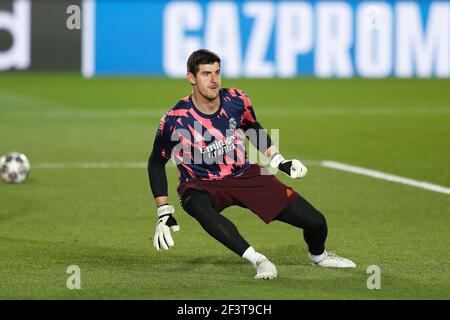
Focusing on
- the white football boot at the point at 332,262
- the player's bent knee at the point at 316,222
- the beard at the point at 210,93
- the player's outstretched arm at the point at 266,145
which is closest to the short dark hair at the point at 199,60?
the beard at the point at 210,93

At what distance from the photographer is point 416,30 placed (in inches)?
1170

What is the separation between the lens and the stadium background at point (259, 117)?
9.06 meters

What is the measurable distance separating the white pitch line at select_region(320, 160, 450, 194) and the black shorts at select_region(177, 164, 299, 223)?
4585mm

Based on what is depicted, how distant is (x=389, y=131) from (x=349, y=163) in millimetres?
3929

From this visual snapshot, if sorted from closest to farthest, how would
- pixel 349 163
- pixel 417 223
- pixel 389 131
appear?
pixel 417 223 < pixel 349 163 < pixel 389 131

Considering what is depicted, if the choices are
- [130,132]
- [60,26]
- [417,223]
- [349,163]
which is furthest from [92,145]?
[60,26]

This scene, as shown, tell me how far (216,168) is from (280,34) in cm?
2098

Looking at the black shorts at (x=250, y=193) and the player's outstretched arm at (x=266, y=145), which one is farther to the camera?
the player's outstretched arm at (x=266, y=145)

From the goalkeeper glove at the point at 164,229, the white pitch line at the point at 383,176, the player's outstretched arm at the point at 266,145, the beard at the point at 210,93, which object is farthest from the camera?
the white pitch line at the point at 383,176

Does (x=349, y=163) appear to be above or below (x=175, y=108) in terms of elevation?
below

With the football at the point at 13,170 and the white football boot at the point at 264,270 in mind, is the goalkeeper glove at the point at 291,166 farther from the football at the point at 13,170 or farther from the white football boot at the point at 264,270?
the football at the point at 13,170

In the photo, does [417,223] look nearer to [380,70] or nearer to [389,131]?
[389,131]

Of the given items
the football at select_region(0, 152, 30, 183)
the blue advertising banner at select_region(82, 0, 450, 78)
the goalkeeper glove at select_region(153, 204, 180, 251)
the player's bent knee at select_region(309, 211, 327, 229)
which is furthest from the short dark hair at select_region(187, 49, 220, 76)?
the blue advertising banner at select_region(82, 0, 450, 78)
